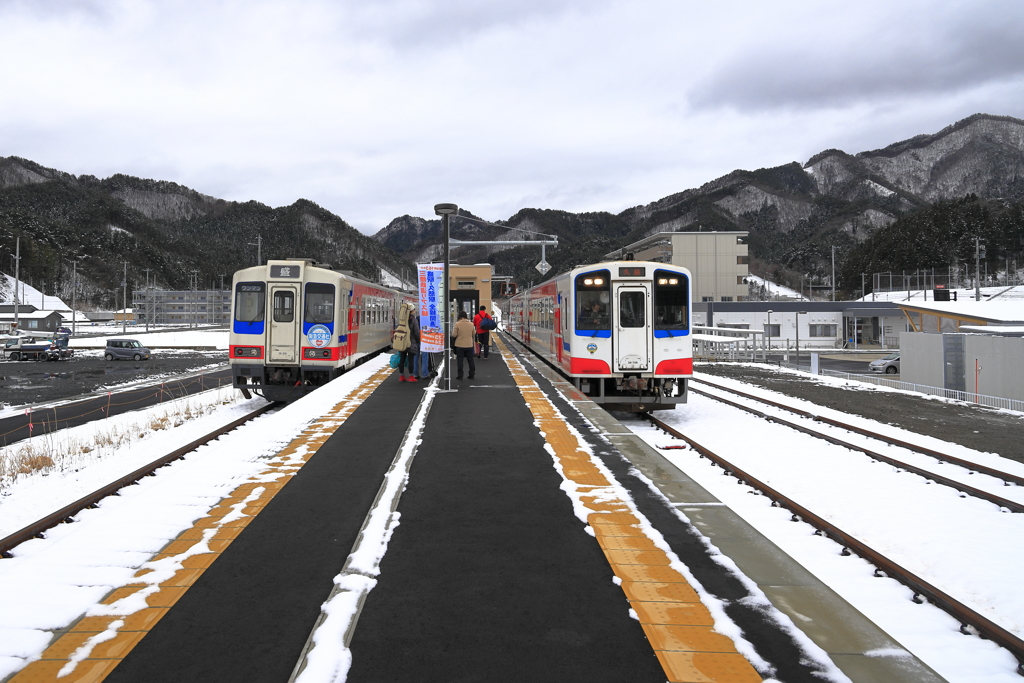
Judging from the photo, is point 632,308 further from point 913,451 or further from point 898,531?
point 898,531

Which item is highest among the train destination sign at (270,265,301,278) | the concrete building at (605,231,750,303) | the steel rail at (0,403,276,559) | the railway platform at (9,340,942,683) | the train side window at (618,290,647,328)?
the concrete building at (605,231,750,303)

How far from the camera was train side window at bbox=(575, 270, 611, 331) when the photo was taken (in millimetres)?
13531

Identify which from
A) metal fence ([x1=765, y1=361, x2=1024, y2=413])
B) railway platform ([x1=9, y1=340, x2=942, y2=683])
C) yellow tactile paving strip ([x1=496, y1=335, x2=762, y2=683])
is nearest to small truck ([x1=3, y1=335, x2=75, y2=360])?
railway platform ([x1=9, y1=340, x2=942, y2=683])

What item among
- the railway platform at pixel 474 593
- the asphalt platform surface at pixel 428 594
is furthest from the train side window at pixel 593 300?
the asphalt platform surface at pixel 428 594

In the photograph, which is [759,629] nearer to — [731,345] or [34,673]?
[34,673]

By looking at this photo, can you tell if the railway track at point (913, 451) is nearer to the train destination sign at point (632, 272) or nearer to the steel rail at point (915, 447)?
the steel rail at point (915, 447)

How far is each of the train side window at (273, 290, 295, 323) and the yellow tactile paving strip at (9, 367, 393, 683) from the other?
9167 mm

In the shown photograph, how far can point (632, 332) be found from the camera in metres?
13.4

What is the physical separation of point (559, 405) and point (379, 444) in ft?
14.0

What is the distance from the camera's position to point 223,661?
3.42 metres

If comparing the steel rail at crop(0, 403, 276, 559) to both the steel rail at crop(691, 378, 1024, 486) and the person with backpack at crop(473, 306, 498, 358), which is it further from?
the person with backpack at crop(473, 306, 498, 358)

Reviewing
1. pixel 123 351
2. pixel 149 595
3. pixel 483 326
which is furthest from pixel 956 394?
pixel 123 351

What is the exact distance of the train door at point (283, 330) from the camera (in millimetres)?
15805

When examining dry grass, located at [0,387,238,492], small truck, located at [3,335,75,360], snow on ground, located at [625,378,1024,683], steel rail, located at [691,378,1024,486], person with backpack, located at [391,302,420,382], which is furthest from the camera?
small truck, located at [3,335,75,360]
